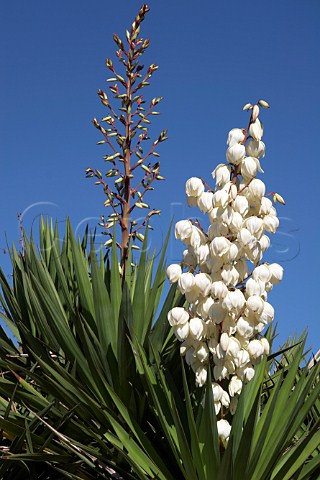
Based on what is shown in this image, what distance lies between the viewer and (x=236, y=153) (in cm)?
244

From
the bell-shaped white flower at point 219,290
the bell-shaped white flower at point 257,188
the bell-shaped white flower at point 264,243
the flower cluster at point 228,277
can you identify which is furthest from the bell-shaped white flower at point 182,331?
the bell-shaped white flower at point 257,188

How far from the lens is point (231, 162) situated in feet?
8.13

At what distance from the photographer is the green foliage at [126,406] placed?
7.75 ft

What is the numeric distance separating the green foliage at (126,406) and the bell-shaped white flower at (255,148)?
65 centimetres

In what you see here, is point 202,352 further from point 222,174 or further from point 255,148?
point 255,148

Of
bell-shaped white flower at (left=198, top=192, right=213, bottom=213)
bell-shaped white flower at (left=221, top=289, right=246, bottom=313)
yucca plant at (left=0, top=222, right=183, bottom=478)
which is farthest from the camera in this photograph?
yucca plant at (left=0, top=222, right=183, bottom=478)

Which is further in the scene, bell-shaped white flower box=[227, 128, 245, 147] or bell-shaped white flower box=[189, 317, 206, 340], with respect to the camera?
bell-shaped white flower box=[227, 128, 245, 147]

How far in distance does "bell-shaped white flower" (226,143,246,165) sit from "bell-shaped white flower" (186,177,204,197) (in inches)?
5.0

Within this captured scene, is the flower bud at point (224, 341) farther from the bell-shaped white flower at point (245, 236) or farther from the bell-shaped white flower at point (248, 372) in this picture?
the bell-shaped white flower at point (245, 236)

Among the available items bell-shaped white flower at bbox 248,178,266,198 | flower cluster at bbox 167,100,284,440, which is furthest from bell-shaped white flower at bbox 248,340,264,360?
bell-shaped white flower at bbox 248,178,266,198

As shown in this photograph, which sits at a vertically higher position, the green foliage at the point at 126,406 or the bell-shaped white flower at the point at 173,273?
the bell-shaped white flower at the point at 173,273

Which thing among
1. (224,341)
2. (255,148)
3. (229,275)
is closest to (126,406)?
(224,341)

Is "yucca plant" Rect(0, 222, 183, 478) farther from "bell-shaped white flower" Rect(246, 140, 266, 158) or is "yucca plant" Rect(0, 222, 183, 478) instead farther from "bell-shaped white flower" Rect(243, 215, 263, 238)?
"bell-shaped white flower" Rect(246, 140, 266, 158)

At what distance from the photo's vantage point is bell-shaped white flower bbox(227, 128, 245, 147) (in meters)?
2.49
